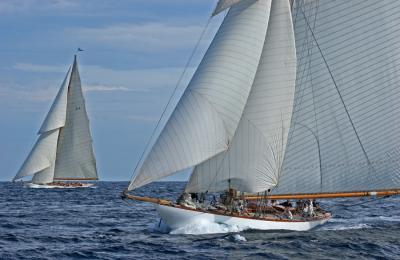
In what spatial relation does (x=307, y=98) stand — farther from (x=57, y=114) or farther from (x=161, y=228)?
(x=57, y=114)

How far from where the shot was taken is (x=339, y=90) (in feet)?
129

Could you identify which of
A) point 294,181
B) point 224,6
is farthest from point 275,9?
point 294,181

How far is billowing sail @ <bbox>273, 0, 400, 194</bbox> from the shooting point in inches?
1548

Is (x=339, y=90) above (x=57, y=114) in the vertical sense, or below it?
below

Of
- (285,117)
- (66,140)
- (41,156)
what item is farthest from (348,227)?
(41,156)

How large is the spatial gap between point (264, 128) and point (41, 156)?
59643 mm

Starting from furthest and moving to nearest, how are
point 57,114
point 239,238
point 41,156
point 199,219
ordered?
point 41,156
point 57,114
point 199,219
point 239,238

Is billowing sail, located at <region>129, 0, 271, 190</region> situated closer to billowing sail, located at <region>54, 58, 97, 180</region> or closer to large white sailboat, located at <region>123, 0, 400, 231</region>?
large white sailboat, located at <region>123, 0, 400, 231</region>

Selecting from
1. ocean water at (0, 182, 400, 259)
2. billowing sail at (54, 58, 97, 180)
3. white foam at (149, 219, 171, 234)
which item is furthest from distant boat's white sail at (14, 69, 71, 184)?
white foam at (149, 219, 171, 234)

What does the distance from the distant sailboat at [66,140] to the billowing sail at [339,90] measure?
55.4m

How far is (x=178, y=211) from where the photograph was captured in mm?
35875

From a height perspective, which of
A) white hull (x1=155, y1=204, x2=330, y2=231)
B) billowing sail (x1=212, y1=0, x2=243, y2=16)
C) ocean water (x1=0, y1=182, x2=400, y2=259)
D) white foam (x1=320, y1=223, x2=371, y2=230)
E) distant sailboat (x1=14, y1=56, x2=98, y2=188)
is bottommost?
ocean water (x1=0, y1=182, x2=400, y2=259)

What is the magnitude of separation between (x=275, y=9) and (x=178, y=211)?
34.6 feet

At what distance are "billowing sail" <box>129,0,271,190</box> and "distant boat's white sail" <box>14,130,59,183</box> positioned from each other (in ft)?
192
